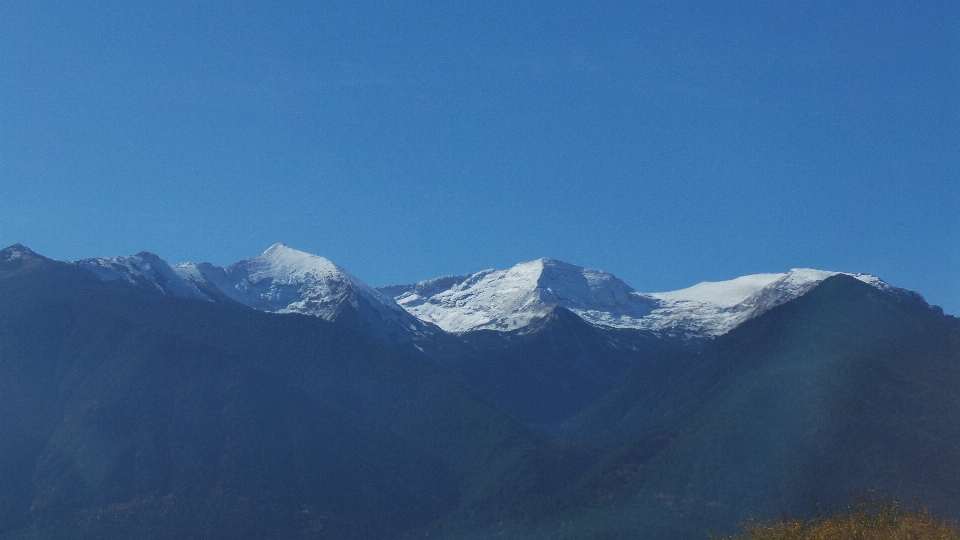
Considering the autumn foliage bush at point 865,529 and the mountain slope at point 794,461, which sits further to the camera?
the mountain slope at point 794,461

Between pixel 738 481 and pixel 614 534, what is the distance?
22.3m

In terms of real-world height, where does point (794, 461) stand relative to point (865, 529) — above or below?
above

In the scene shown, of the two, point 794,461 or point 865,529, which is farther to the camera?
point 794,461

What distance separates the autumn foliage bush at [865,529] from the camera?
74500 mm

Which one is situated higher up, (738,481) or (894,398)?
(894,398)

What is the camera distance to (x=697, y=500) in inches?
6919

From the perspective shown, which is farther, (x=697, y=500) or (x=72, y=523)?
(x=72, y=523)

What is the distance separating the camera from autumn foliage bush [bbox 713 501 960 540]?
7450 centimetres

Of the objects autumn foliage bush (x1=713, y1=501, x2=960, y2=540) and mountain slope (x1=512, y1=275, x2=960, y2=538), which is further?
→ mountain slope (x1=512, y1=275, x2=960, y2=538)

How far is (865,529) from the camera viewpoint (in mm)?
77812

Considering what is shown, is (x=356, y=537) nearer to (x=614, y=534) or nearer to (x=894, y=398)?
(x=614, y=534)

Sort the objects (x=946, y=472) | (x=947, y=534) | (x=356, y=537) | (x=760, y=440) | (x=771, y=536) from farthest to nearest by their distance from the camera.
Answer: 1. (x=356, y=537)
2. (x=760, y=440)
3. (x=946, y=472)
4. (x=771, y=536)
5. (x=947, y=534)


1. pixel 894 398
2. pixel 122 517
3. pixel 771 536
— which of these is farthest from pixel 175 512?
pixel 771 536

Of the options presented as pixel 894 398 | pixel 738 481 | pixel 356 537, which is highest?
pixel 894 398
